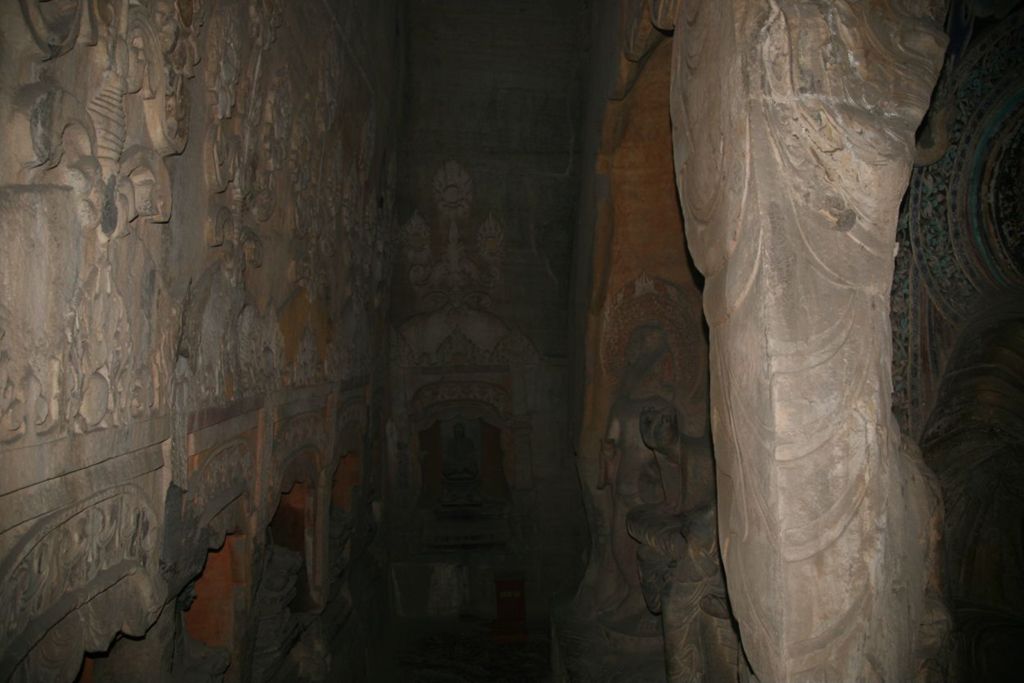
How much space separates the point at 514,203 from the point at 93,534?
6524mm

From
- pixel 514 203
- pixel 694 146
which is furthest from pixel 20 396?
pixel 514 203

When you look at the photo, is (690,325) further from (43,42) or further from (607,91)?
(43,42)

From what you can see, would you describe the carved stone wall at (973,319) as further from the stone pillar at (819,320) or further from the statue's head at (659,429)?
the statue's head at (659,429)

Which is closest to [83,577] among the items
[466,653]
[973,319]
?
[973,319]

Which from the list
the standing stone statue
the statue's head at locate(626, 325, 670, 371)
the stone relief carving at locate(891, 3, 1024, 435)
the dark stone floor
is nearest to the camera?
the stone relief carving at locate(891, 3, 1024, 435)

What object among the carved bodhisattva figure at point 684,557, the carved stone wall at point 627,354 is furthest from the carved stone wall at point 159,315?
the carved bodhisattva figure at point 684,557

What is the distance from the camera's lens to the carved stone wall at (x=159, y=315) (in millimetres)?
1948

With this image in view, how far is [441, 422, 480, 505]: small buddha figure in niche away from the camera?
8.47 metres

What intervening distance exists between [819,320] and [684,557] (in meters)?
2.40

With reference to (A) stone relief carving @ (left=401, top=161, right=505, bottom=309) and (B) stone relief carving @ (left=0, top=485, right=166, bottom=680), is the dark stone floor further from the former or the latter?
(B) stone relief carving @ (left=0, top=485, right=166, bottom=680)

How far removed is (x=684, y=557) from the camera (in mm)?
4305

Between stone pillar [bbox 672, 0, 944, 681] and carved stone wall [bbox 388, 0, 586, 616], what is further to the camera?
carved stone wall [bbox 388, 0, 586, 616]

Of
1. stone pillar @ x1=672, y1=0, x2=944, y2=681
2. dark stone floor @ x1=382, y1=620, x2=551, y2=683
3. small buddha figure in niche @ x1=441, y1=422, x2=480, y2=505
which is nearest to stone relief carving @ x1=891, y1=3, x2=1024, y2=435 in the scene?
stone pillar @ x1=672, y1=0, x2=944, y2=681

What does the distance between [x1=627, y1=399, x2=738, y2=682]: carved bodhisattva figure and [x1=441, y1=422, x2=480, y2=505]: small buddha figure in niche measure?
3.52 metres
